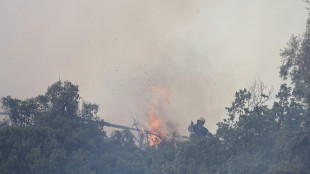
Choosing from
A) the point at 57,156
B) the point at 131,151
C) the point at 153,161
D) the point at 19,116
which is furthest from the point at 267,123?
the point at 19,116

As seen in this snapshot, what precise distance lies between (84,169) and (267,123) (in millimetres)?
11141

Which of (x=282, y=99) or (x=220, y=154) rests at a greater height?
(x=282, y=99)

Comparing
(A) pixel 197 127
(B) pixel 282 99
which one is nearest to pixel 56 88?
(A) pixel 197 127

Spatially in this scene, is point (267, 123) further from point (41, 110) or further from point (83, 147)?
point (41, 110)

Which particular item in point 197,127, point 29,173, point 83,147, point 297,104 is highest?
point 297,104

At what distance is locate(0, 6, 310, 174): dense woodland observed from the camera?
14.8 metres

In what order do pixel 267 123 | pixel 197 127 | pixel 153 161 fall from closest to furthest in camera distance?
pixel 267 123
pixel 153 161
pixel 197 127

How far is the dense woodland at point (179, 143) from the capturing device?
48.6 feet

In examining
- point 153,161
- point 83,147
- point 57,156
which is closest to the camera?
point 57,156

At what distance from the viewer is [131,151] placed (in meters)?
22.6

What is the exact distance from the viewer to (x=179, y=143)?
19.2 metres

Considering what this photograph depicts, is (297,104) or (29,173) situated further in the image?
(297,104)

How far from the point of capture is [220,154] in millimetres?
16859

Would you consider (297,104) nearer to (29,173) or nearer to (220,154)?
(220,154)
